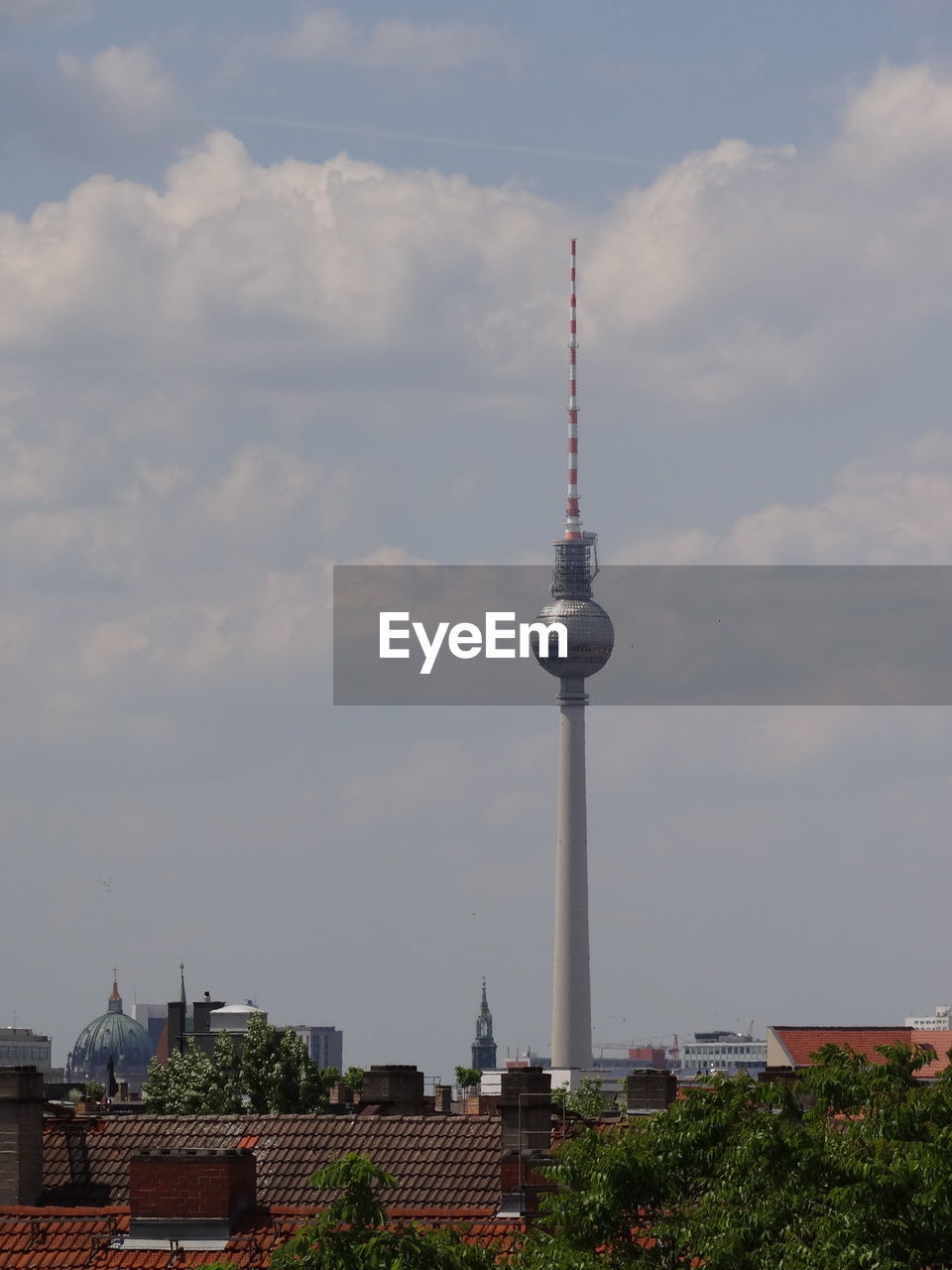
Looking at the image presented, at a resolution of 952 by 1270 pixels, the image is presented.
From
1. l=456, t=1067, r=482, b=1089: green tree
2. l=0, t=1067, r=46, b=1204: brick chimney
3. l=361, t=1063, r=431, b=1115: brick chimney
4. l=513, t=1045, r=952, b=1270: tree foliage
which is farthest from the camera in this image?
l=456, t=1067, r=482, b=1089: green tree

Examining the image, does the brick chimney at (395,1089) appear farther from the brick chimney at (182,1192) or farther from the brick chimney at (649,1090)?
the brick chimney at (182,1192)

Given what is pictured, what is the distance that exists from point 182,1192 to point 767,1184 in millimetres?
15132

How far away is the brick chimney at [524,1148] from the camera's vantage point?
46.5 metres

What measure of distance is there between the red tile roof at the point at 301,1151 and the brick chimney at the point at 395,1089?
7.78m

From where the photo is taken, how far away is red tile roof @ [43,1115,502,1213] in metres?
49.2

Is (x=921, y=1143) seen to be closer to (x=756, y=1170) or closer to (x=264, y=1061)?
(x=756, y=1170)

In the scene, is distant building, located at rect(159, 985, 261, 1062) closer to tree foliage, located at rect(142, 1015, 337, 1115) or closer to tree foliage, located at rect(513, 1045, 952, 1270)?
tree foliage, located at rect(142, 1015, 337, 1115)

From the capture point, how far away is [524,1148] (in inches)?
1891

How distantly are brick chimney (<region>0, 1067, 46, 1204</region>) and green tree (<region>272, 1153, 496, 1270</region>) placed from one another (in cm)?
1959

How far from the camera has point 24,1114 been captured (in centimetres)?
4984

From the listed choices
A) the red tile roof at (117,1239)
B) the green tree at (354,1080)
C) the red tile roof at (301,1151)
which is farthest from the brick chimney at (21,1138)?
the green tree at (354,1080)

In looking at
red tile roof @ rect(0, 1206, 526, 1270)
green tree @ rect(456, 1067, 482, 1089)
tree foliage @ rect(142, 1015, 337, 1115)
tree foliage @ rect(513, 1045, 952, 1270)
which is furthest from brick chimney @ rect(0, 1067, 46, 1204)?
green tree @ rect(456, 1067, 482, 1089)

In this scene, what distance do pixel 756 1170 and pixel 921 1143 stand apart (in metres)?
2.12

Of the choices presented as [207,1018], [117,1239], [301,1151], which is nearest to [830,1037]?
[207,1018]
